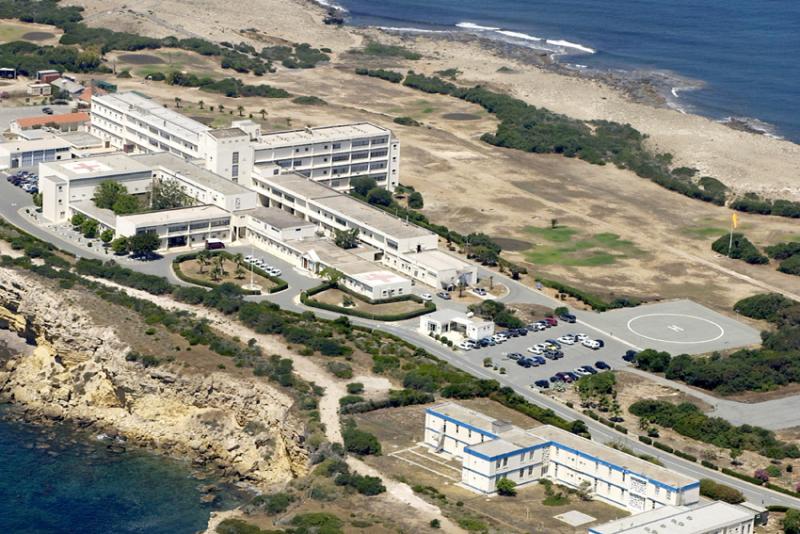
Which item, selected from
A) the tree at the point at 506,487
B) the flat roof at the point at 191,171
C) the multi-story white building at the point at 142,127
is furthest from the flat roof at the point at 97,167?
the tree at the point at 506,487

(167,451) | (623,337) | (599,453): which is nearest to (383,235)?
(623,337)

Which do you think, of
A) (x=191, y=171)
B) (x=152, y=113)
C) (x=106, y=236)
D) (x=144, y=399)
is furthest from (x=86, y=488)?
(x=152, y=113)

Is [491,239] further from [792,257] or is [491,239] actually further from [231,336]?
[231,336]

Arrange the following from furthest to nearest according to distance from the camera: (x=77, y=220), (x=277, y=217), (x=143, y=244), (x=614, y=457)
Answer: (x=277, y=217)
(x=77, y=220)
(x=143, y=244)
(x=614, y=457)

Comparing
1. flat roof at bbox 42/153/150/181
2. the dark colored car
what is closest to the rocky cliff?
flat roof at bbox 42/153/150/181

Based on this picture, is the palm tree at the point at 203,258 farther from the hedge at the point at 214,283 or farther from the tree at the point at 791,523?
the tree at the point at 791,523

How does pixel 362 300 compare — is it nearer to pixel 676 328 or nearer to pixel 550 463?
pixel 676 328

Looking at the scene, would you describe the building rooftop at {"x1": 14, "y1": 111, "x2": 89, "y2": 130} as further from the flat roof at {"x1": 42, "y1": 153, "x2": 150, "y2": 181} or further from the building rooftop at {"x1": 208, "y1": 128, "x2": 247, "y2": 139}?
the building rooftop at {"x1": 208, "y1": 128, "x2": 247, "y2": 139}
